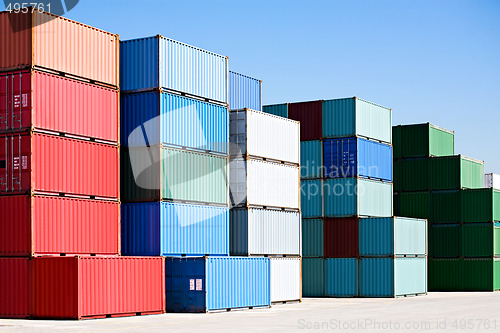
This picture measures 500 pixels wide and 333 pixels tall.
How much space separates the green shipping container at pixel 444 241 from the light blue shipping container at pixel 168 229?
2912cm

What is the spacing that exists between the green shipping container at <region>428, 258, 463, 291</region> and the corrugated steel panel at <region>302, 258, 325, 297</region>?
14.9 metres

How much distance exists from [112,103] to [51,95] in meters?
3.58

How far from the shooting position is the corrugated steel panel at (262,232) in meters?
43.0

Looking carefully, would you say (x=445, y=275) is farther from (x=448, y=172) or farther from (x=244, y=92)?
(x=244, y=92)

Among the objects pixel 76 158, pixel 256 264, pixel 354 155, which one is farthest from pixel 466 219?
pixel 76 158

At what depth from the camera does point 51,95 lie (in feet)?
115

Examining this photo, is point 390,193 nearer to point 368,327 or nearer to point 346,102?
point 346,102

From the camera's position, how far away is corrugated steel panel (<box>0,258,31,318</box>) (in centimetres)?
3366

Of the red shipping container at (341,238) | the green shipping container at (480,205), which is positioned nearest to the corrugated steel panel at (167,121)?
the red shipping container at (341,238)

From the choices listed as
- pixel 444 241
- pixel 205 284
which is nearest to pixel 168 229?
pixel 205 284

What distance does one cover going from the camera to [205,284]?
37031 mm

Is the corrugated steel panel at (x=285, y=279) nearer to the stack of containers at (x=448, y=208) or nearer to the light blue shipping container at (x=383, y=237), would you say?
the light blue shipping container at (x=383, y=237)

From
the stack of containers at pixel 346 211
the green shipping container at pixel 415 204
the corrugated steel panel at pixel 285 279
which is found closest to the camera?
the corrugated steel panel at pixel 285 279

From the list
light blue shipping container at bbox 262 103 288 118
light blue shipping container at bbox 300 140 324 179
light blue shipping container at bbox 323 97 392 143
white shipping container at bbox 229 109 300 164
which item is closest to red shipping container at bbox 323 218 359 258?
light blue shipping container at bbox 300 140 324 179
